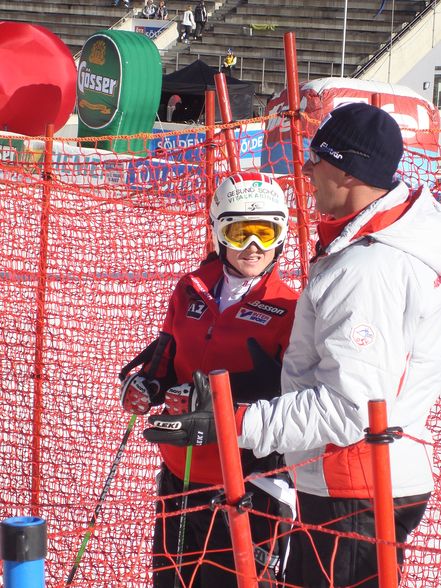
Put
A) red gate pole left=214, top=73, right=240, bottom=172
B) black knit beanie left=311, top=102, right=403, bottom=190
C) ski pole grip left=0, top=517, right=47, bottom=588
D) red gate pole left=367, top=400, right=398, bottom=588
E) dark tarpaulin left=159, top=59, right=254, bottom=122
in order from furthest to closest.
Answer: dark tarpaulin left=159, top=59, right=254, bottom=122
red gate pole left=214, top=73, right=240, bottom=172
black knit beanie left=311, top=102, right=403, bottom=190
red gate pole left=367, top=400, right=398, bottom=588
ski pole grip left=0, top=517, right=47, bottom=588

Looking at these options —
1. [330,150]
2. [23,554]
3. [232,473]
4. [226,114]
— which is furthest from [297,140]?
[23,554]

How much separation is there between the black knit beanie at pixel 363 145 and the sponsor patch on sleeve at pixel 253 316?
63 cm

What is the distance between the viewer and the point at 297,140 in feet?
12.7

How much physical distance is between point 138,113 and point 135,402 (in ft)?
32.8

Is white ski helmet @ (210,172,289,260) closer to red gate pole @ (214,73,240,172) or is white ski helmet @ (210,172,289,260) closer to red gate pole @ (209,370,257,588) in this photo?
red gate pole @ (209,370,257,588)

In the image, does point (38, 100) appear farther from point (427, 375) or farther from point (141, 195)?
point (427, 375)

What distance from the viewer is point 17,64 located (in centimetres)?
1242

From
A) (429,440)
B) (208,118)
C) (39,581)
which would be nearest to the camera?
(39,581)

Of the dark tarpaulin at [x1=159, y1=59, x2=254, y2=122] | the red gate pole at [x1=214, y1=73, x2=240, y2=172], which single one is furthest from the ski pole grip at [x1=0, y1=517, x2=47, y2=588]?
the dark tarpaulin at [x1=159, y1=59, x2=254, y2=122]

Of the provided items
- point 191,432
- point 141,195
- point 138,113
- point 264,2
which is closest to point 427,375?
point 191,432

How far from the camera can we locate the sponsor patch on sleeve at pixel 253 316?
283cm

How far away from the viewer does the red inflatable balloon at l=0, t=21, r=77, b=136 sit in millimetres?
12336

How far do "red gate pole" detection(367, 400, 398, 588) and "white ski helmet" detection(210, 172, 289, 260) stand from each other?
112cm

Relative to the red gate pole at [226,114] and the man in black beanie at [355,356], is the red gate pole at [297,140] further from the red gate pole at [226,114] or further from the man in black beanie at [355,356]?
the man in black beanie at [355,356]
